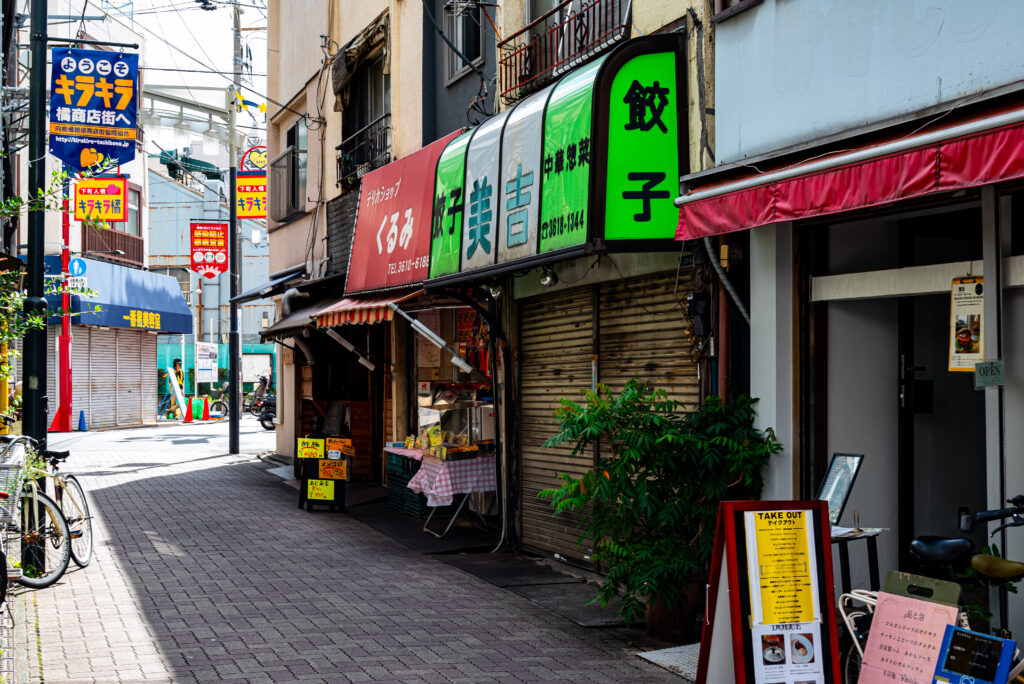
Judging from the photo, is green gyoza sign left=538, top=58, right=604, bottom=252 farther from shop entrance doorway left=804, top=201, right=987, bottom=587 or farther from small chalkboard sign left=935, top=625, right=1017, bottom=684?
small chalkboard sign left=935, top=625, right=1017, bottom=684

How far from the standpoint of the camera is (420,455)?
42.3 feet

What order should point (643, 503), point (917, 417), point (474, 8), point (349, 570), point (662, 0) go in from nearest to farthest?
point (643, 503), point (917, 417), point (662, 0), point (349, 570), point (474, 8)

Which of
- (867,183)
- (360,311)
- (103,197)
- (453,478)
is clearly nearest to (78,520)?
(453,478)

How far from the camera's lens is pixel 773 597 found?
5.46 metres

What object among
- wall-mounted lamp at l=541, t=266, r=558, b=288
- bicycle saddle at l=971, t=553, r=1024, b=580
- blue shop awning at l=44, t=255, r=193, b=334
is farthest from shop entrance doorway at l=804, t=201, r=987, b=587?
blue shop awning at l=44, t=255, r=193, b=334

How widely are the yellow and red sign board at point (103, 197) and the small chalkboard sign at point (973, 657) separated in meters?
26.9

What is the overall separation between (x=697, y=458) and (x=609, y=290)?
9.43ft

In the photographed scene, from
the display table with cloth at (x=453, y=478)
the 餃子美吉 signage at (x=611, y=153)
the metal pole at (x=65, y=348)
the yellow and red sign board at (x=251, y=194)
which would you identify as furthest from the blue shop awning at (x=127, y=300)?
the 餃子美吉 signage at (x=611, y=153)

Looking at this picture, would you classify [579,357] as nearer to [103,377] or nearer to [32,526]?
[32,526]

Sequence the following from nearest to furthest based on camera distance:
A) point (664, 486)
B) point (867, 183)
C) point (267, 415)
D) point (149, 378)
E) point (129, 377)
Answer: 1. point (867, 183)
2. point (664, 486)
3. point (267, 415)
4. point (129, 377)
5. point (149, 378)

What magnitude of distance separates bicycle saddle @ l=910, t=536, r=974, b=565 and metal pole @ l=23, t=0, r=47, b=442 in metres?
8.98

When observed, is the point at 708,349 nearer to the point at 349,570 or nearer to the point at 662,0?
the point at 662,0

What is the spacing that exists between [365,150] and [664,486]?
10.7 m

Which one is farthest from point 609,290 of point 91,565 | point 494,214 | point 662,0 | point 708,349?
point 91,565
